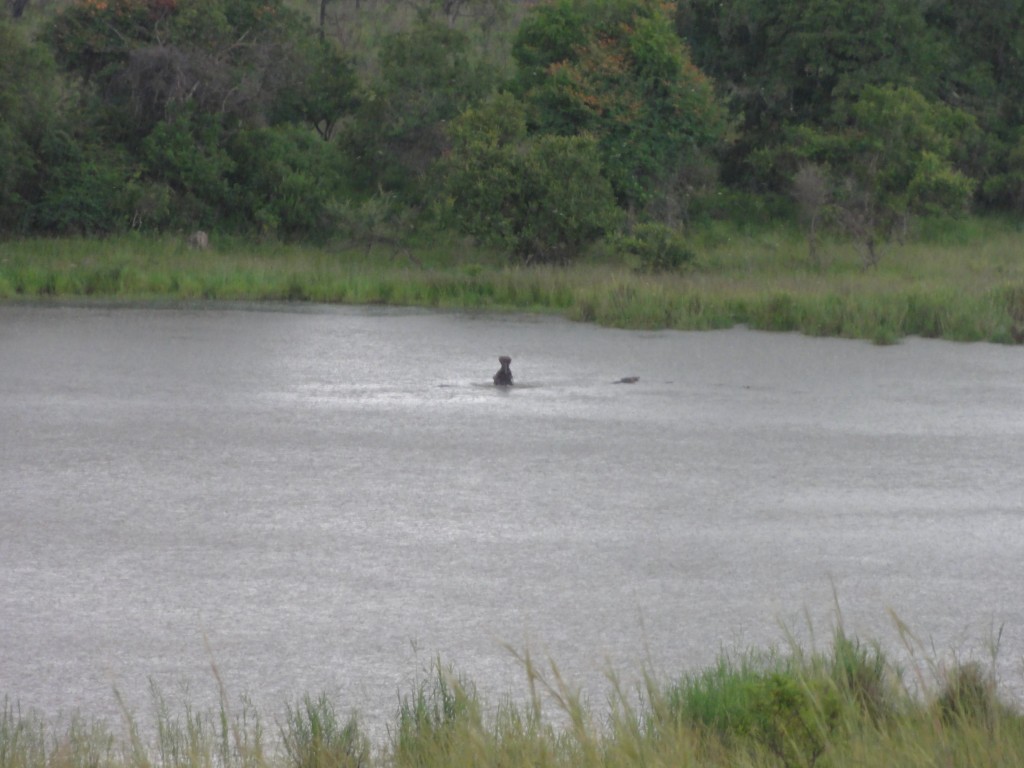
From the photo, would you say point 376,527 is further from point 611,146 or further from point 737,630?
point 611,146

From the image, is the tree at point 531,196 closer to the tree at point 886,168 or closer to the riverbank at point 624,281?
the riverbank at point 624,281

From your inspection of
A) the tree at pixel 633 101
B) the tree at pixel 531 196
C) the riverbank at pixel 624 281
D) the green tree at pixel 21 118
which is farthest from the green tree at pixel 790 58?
the green tree at pixel 21 118

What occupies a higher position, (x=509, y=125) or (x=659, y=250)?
(x=509, y=125)

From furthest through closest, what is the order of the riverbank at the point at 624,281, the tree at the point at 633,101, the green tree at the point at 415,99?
the green tree at the point at 415,99 < the tree at the point at 633,101 < the riverbank at the point at 624,281

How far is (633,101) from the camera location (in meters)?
28.1

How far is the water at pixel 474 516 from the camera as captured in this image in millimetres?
5477

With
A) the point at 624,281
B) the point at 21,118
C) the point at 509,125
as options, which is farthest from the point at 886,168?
the point at 21,118

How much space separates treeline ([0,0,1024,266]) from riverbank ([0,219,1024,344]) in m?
0.93

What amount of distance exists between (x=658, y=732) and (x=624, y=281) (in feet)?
51.9

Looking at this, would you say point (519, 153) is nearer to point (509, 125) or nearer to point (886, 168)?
point (509, 125)

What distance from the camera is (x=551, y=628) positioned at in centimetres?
573

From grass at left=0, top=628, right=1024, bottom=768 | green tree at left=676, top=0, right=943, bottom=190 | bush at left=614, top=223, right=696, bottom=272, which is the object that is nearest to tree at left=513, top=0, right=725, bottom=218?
green tree at left=676, top=0, right=943, bottom=190

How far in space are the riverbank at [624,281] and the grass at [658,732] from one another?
12259mm

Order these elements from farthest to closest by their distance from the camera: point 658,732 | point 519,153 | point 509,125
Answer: point 509,125
point 519,153
point 658,732
